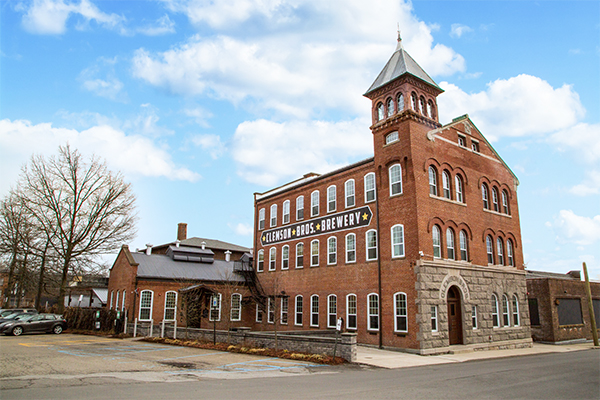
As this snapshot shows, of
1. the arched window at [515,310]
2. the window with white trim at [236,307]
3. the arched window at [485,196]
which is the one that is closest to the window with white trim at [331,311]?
the window with white trim at [236,307]

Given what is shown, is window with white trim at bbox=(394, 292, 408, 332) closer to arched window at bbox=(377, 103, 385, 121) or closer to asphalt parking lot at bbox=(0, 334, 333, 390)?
asphalt parking lot at bbox=(0, 334, 333, 390)

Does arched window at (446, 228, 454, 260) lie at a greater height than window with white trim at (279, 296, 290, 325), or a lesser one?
greater

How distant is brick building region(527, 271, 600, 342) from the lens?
29.7 m

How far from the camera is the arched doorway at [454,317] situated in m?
22.9

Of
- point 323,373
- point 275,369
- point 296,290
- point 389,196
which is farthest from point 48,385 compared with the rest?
point 296,290

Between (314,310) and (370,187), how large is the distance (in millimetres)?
9580

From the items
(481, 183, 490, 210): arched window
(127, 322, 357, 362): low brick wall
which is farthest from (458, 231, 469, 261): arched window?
(127, 322, 357, 362): low brick wall

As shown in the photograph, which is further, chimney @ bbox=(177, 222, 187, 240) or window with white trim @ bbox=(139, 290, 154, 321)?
chimney @ bbox=(177, 222, 187, 240)

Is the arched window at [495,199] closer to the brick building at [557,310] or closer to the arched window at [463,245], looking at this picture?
the arched window at [463,245]

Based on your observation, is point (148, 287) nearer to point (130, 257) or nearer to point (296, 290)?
point (130, 257)

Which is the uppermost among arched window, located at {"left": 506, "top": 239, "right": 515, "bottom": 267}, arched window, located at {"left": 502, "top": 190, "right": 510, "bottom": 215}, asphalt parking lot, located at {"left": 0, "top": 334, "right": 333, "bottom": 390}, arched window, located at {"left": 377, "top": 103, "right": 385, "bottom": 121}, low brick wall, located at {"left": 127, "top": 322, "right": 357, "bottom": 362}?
arched window, located at {"left": 377, "top": 103, "right": 385, "bottom": 121}

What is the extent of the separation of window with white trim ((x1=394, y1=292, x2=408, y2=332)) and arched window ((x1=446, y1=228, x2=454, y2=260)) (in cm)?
383

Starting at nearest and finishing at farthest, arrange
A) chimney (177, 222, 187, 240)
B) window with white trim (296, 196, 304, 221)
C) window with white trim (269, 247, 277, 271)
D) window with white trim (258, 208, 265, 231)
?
window with white trim (296, 196, 304, 221), window with white trim (269, 247, 277, 271), window with white trim (258, 208, 265, 231), chimney (177, 222, 187, 240)

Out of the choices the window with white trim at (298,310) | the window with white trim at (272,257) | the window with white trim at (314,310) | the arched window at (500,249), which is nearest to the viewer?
the arched window at (500,249)
